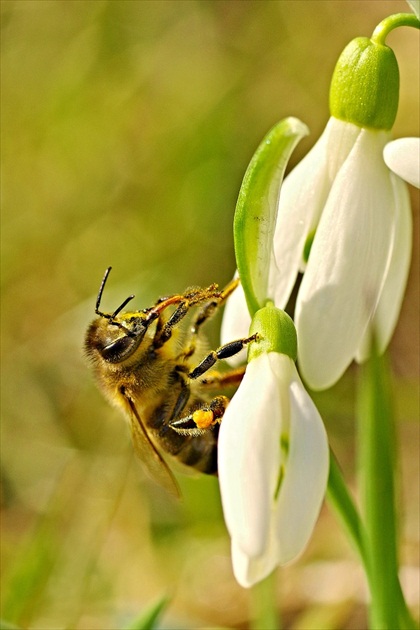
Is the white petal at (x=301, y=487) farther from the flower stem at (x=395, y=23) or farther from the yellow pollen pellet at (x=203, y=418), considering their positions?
the flower stem at (x=395, y=23)

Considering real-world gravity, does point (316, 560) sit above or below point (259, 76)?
below

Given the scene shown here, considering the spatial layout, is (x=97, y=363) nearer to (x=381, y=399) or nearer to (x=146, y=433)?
(x=146, y=433)

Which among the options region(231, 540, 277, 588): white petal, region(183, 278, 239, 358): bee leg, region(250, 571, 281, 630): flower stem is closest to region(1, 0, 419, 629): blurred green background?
region(250, 571, 281, 630): flower stem

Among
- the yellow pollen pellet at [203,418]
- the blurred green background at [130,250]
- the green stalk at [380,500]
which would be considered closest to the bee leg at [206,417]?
the yellow pollen pellet at [203,418]

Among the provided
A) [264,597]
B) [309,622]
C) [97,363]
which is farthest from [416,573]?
[97,363]

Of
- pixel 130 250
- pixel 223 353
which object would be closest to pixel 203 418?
pixel 223 353

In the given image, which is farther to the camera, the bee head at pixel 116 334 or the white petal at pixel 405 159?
the bee head at pixel 116 334

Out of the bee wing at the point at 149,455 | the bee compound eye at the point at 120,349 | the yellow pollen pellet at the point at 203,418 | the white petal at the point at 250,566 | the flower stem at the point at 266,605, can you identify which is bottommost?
the flower stem at the point at 266,605
